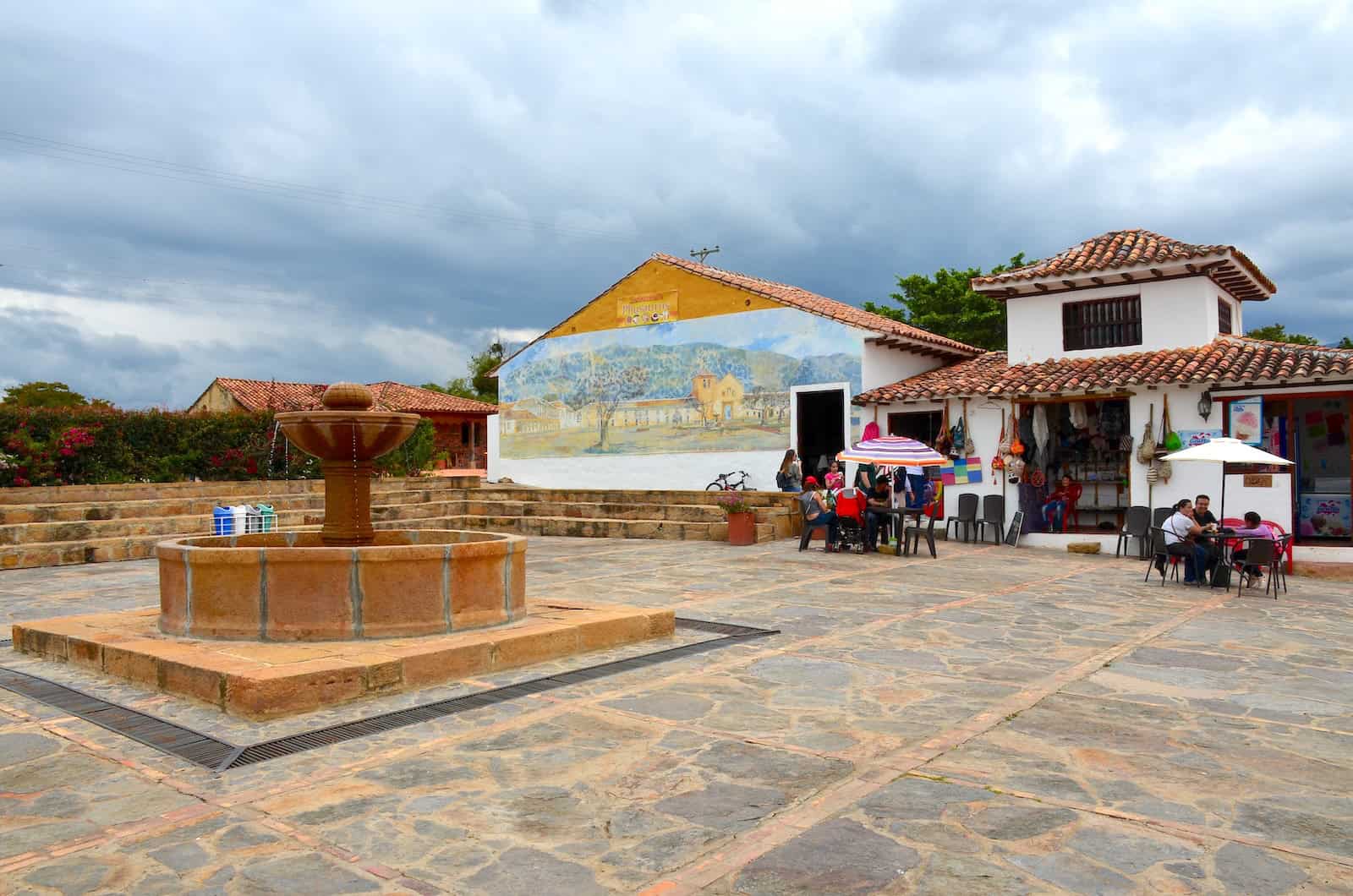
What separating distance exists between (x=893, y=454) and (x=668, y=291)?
34.2 feet

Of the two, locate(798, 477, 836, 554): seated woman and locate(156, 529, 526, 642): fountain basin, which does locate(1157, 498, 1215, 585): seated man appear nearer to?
locate(798, 477, 836, 554): seated woman

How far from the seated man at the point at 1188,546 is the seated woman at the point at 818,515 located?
477 cm

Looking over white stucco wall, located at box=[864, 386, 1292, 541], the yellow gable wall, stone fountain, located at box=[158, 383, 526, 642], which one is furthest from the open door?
stone fountain, located at box=[158, 383, 526, 642]

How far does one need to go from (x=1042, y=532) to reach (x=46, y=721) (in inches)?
611

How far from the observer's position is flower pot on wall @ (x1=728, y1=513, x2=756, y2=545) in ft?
52.9

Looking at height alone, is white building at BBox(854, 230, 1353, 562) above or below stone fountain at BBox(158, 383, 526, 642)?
above

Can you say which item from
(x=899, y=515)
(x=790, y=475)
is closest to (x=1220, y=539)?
(x=899, y=515)

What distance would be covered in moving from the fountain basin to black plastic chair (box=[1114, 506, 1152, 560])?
1215 centimetres

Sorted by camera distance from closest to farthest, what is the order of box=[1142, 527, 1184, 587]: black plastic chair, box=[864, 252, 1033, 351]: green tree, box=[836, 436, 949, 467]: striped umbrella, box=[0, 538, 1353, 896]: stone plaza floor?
box=[0, 538, 1353, 896]: stone plaza floor < box=[1142, 527, 1184, 587]: black plastic chair < box=[836, 436, 949, 467]: striped umbrella < box=[864, 252, 1033, 351]: green tree

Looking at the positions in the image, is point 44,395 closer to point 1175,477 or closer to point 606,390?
point 606,390

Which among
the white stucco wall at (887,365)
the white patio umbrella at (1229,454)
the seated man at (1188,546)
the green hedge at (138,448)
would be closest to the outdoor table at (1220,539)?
the seated man at (1188,546)

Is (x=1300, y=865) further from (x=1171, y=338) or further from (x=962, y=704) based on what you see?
(x=1171, y=338)

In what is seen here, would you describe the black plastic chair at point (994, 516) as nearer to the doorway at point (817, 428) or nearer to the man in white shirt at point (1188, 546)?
the doorway at point (817, 428)

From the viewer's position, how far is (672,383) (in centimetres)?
2336
